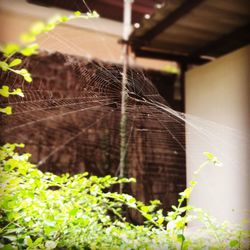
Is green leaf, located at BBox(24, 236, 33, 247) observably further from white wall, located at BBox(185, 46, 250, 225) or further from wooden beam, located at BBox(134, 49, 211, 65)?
wooden beam, located at BBox(134, 49, 211, 65)

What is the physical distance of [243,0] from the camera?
7.00 feet

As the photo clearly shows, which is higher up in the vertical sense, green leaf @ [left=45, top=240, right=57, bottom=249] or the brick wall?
→ the brick wall

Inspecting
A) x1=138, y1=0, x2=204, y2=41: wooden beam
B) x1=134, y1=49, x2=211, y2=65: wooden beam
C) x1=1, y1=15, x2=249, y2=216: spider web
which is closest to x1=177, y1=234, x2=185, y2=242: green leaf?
x1=1, y1=15, x2=249, y2=216: spider web

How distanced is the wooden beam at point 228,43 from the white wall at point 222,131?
0.09 m

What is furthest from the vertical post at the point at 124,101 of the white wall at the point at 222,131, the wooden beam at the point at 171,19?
the white wall at the point at 222,131

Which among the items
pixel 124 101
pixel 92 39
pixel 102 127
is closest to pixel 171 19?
pixel 92 39

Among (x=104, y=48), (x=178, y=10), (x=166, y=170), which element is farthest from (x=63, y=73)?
(x=166, y=170)

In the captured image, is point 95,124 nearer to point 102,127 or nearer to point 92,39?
point 102,127

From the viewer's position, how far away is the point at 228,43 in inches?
107

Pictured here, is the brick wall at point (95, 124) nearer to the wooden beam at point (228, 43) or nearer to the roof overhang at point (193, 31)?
the roof overhang at point (193, 31)

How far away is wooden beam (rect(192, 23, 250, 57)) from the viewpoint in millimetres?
2523

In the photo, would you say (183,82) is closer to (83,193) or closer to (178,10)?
(178,10)

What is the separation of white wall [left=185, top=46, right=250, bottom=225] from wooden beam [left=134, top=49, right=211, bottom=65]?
0.15 metres

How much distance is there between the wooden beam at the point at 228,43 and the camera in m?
2.52
